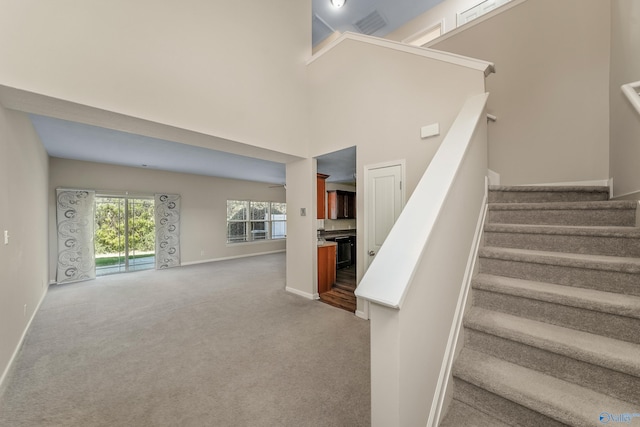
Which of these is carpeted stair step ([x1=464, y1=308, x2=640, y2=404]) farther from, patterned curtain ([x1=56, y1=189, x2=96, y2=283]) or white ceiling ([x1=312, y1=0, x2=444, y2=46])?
patterned curtain ([x1=56, y1=189, x2=96, y2=283])

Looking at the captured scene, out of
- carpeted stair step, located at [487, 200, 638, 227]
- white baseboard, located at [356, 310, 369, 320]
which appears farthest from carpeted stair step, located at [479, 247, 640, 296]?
white baseboard, located at [356, 310, 369, 320]

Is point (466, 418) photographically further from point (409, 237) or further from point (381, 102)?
point (381, 102)

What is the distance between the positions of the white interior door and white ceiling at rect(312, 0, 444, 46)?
375 cm

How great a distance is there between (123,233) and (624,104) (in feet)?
28.6

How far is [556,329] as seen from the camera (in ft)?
4.20

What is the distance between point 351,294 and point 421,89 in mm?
3066

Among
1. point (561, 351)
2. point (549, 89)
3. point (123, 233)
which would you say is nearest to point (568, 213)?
point (561, 351)

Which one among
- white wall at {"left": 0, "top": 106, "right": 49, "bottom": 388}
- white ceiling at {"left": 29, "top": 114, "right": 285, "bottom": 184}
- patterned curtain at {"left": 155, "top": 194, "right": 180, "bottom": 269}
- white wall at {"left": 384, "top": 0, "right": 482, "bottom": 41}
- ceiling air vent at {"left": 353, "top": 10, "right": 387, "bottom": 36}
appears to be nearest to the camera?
white wall at {"left": 0, "top": 106, "right": 49, "bottom": 388}

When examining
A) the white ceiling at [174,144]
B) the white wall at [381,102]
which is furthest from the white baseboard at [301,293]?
the white ceiling at [174,144]

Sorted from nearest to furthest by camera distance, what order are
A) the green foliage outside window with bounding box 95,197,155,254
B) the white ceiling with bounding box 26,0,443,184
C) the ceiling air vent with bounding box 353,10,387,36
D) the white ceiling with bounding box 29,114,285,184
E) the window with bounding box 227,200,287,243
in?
the white ceiling with bounding box 29,114,285,184 < the white ceiling with bounding box 26,0,443,184 < the ceiling air vent with bounding box 353,10,387,36 < the green foliage outside window with bounding box 95,197,155,254 < the window with bounding box 227,200,287,243

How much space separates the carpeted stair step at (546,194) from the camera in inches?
85.9

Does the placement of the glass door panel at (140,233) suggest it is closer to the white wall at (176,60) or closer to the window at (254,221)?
the window at (254,221)

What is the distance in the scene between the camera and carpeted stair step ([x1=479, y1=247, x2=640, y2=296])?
4.25 ft

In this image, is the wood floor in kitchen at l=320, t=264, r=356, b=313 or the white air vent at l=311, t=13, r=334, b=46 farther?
the white air vent at l=311, t=13, r=334, b=46
